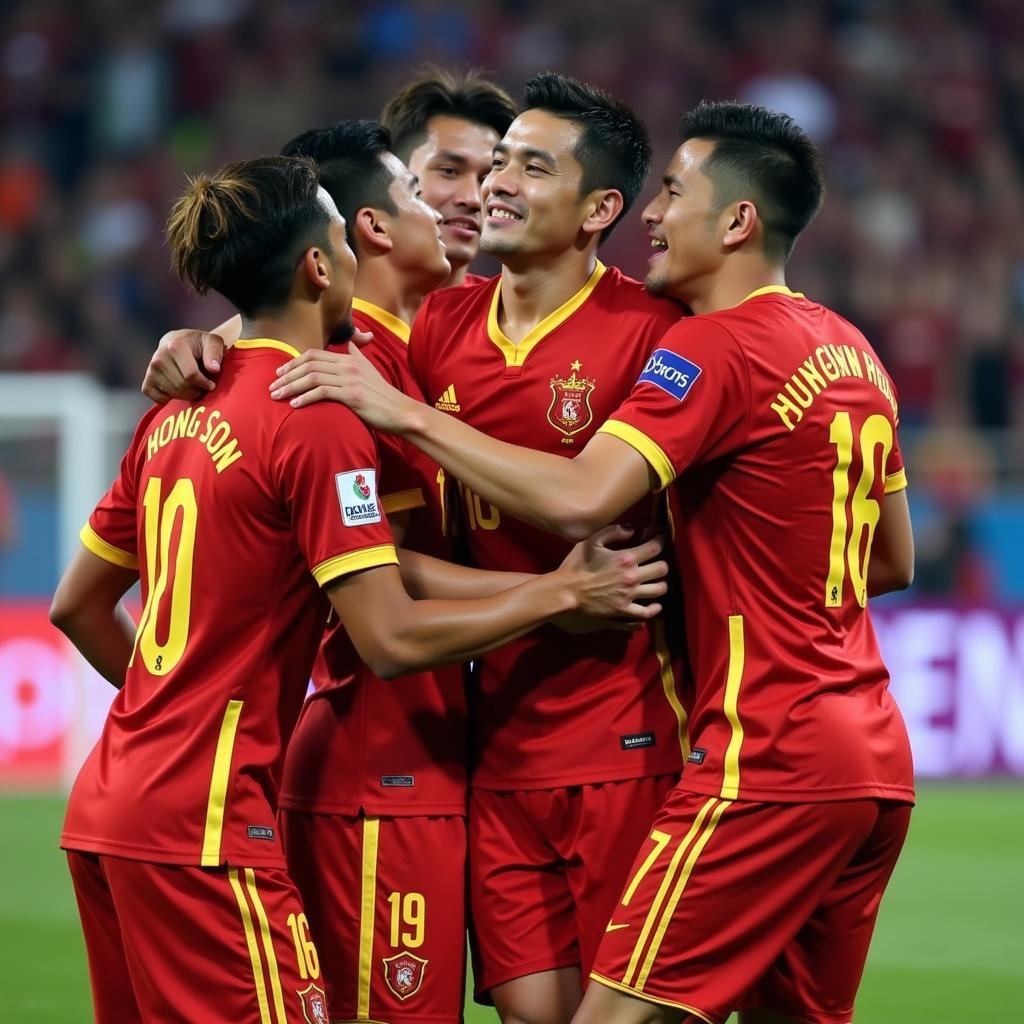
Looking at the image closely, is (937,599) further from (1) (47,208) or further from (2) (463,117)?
(1) (47,208)

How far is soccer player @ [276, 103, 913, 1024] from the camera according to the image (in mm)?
3898

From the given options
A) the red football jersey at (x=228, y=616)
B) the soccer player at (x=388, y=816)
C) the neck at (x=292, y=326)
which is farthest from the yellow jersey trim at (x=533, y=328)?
the red football jersey at (x=228, y=616)

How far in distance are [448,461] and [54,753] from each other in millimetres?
8084

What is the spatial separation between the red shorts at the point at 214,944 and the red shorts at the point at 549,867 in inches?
27.4

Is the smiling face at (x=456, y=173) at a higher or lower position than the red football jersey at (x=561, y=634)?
higher

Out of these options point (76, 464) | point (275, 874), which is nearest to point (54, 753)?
point (76, 464)

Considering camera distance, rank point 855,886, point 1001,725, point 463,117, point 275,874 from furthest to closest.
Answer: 1. point 1001,725
2. point 463,117
3. point 855,886
4. point 275,874

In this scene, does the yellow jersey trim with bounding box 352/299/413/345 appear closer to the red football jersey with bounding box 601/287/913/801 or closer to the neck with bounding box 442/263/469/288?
the neck with bounding box 442/263/469/288

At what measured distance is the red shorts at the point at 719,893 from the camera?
3.87 metres

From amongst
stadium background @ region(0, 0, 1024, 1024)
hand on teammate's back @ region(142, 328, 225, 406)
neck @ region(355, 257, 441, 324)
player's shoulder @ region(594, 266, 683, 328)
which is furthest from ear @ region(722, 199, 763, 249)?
stadium background @ region(0, 0, 1024, 1024)

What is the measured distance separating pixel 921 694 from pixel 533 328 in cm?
756

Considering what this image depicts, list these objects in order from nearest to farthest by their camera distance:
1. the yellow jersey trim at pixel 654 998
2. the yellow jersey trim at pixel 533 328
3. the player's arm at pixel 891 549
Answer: the yellow jersey trim at pixel 654 998 < the yellow jersey trim at pixel 533 328 < the player's arm at pixel 891 549

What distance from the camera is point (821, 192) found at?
4.39 m

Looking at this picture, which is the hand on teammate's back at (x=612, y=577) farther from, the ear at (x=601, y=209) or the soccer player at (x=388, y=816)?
the ear at (x=601, y=209)
